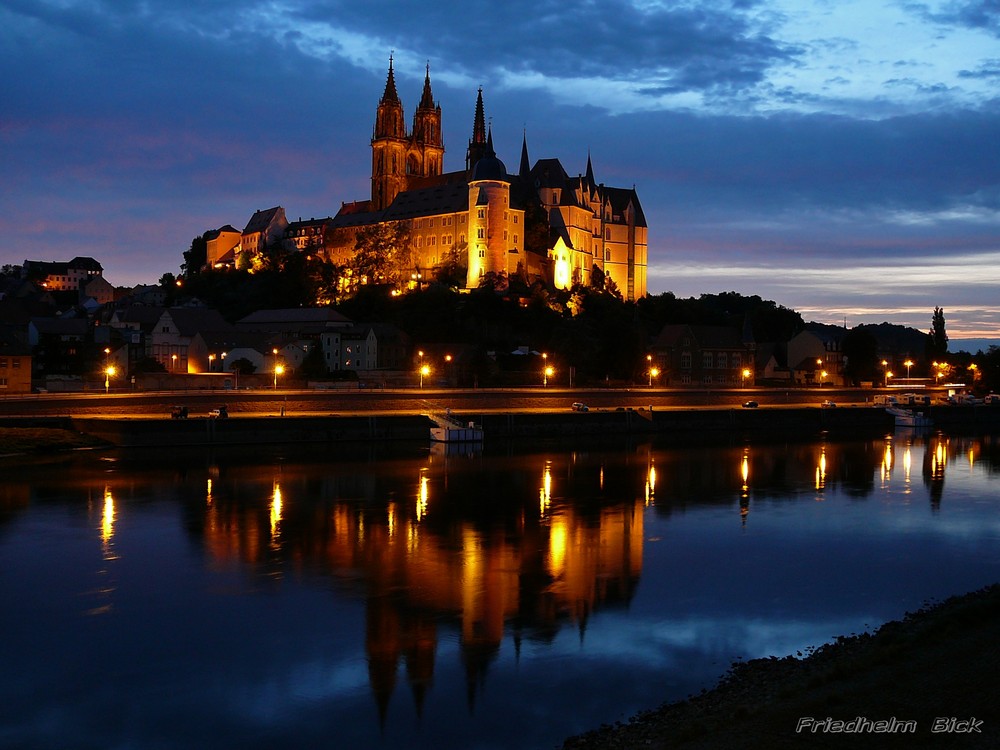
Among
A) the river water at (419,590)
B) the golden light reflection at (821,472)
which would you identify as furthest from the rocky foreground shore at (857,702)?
the golden light reflection at (821,472)

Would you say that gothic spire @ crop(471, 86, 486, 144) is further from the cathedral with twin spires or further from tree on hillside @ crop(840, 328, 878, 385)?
tree on hillside @ crop(840, 328, 878, 385)

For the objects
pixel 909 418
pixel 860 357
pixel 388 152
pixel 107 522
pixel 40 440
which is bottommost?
pixel 107 522

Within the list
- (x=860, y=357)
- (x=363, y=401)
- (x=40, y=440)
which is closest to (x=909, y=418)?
(x=860, y=357)

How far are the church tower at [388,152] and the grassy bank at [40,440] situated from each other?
79.6 metres

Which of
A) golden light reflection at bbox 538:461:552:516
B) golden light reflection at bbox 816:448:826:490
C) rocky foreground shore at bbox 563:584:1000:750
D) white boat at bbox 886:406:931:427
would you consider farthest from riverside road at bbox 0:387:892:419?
rocky foreground shore at bbox 563:584:1000:750

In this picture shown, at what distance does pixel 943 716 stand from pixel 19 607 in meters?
15.1

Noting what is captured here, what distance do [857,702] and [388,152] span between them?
116m

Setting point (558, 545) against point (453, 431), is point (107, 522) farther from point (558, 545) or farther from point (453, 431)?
point (453, 431)

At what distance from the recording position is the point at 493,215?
3686 inches

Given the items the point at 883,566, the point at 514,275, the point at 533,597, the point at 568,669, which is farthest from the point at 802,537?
the point at 514,275

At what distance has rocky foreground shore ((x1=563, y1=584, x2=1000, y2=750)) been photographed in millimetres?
9383

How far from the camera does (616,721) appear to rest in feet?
38.4

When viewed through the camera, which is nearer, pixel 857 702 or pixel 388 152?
pixel 857 702

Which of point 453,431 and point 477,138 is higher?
point 477,138
